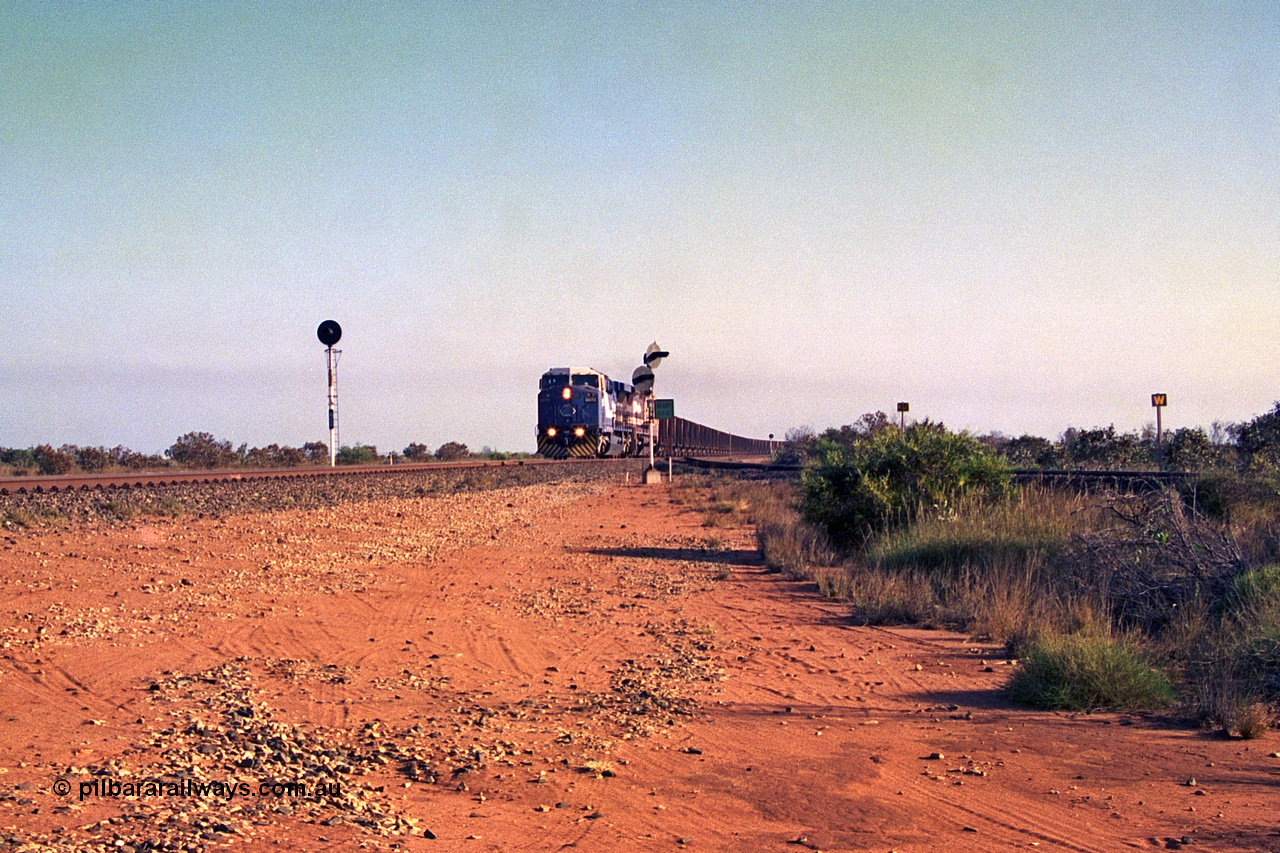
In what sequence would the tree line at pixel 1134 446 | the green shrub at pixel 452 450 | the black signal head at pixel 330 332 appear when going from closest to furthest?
the tree line at pixel 1134 446 < the black signal head at pixel 330 332 < the green shrub at pixel 452 450

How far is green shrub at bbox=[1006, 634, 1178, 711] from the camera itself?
7109mm

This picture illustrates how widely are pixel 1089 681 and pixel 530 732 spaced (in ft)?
13.6

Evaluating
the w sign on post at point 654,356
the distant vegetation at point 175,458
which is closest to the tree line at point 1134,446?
the w sign on post at point 654,356

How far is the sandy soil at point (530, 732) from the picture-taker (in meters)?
4.67

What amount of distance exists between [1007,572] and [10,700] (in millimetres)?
9808

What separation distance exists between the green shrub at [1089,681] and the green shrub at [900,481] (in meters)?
7.97

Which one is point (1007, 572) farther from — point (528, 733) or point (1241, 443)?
point (1241, 443)

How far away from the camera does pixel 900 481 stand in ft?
54.2

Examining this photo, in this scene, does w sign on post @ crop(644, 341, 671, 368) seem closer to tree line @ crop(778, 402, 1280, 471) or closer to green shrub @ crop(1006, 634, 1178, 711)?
tree line @ crop(778, 402, 1280, 471)

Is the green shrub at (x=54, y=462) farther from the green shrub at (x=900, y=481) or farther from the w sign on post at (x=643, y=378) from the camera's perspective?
the green shrub at (x=900, y=481)

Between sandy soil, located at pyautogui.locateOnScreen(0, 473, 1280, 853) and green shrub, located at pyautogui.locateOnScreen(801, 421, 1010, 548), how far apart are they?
14.7 feet

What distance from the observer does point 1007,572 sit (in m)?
11.4

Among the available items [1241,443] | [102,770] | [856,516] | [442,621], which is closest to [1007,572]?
[856,516]

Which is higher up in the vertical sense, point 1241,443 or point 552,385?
point 552,385
